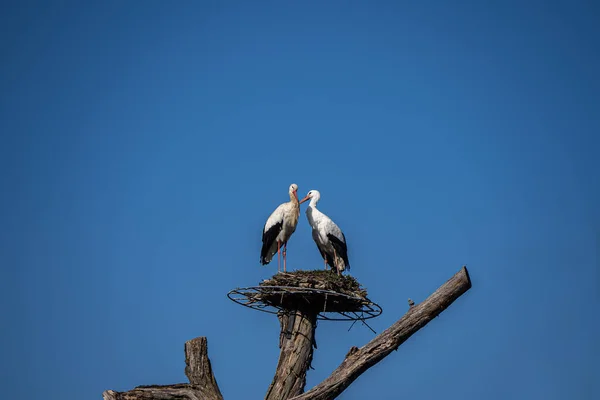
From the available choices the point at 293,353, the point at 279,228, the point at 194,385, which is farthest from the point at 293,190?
the point at 194,385

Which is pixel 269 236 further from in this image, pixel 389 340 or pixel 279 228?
pixel 389 340

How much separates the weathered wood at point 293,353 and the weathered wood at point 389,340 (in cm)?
104

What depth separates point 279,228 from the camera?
1335cm

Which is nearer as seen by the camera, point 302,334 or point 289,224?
point 302,334

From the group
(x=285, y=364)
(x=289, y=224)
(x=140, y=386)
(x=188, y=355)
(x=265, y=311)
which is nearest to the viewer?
(x=140, y=386)

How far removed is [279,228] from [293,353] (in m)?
4.14

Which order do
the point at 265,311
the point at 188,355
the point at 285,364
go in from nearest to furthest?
the point at 188,355
the point at 285,364
the point at 265,311

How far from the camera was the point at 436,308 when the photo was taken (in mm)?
8500

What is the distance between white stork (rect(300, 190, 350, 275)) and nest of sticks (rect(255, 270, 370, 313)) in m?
3.00

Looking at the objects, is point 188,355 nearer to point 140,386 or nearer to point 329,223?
point 140,386

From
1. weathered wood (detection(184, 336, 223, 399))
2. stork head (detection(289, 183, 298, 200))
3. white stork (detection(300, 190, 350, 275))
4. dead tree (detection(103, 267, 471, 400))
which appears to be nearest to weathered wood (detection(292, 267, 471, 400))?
dead tree (detection(103, 267, 471, 400))

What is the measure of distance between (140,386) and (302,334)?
233cm

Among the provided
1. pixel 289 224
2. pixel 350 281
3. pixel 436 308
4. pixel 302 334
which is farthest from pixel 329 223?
pixel 436 308

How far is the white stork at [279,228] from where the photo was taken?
43.7ft
